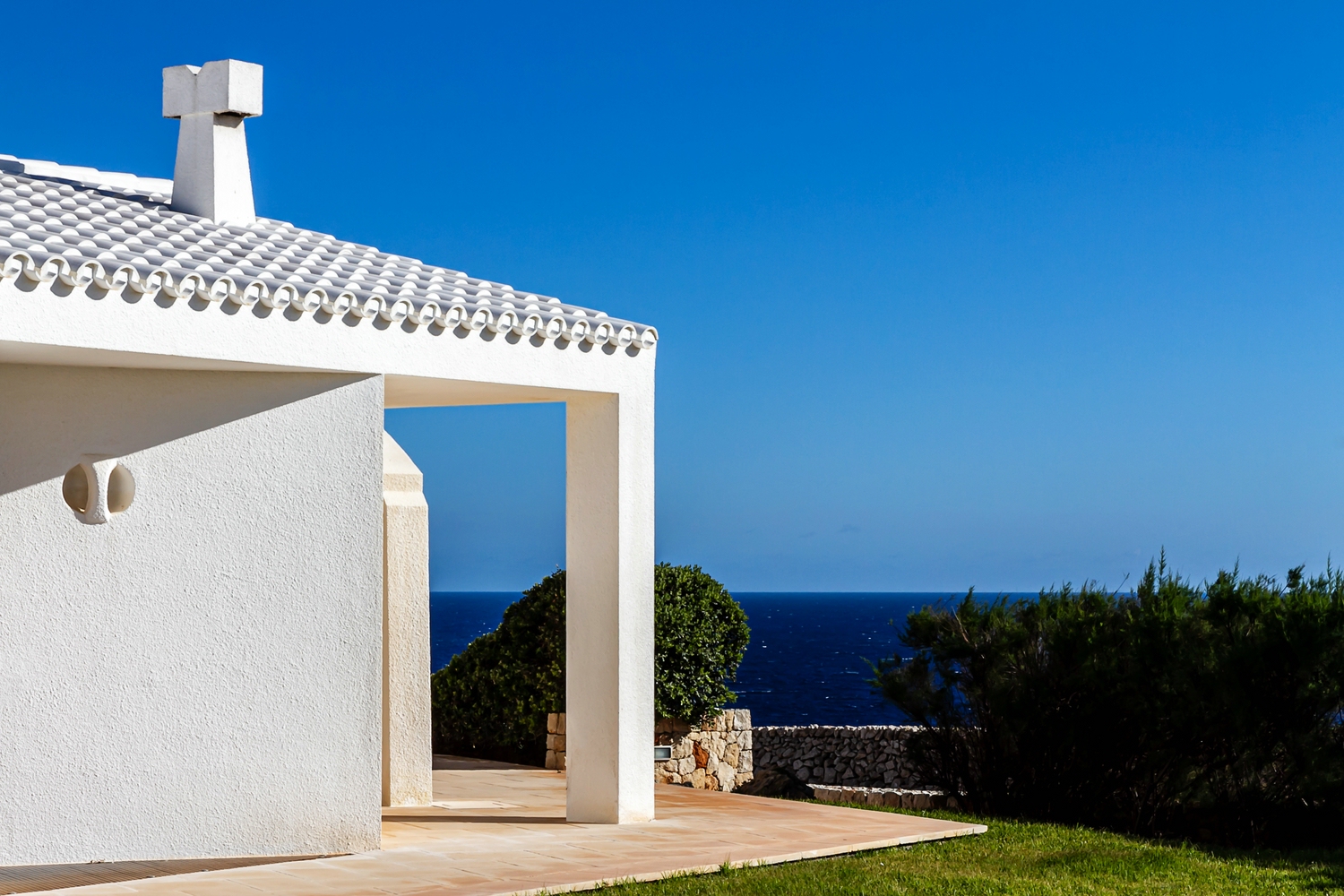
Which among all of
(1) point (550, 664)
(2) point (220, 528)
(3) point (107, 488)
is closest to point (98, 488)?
(3) point (107, 488)

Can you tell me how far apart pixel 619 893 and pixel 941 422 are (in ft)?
271

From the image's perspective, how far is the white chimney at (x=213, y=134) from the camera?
38.0 feet

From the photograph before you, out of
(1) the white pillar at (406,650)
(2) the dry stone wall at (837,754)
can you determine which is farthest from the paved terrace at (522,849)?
(2) the dry stone wall at (837,754)

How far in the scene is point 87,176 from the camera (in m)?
12.6

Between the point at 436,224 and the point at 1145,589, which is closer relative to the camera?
the point at 1145,589

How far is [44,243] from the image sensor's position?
336 inches

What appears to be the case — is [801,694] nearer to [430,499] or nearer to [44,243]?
[430,499]

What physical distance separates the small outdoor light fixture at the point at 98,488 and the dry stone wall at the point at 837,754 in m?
15.1

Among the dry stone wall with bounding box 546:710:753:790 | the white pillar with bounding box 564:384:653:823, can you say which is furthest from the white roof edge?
the dry stone wall with bounding box 546:710:753:790

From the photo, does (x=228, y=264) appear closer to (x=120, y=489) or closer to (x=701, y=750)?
(x=120, y=489)

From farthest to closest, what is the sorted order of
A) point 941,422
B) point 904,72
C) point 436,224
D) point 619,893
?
point 941,422 < point 904,72 < point 436,224 < point 619,893

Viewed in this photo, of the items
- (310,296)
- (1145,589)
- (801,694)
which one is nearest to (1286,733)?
(1145,589)

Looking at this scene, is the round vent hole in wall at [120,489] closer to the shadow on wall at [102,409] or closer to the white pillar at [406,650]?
the shadow on wall at [102,409]

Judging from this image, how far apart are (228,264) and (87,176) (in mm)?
4016
